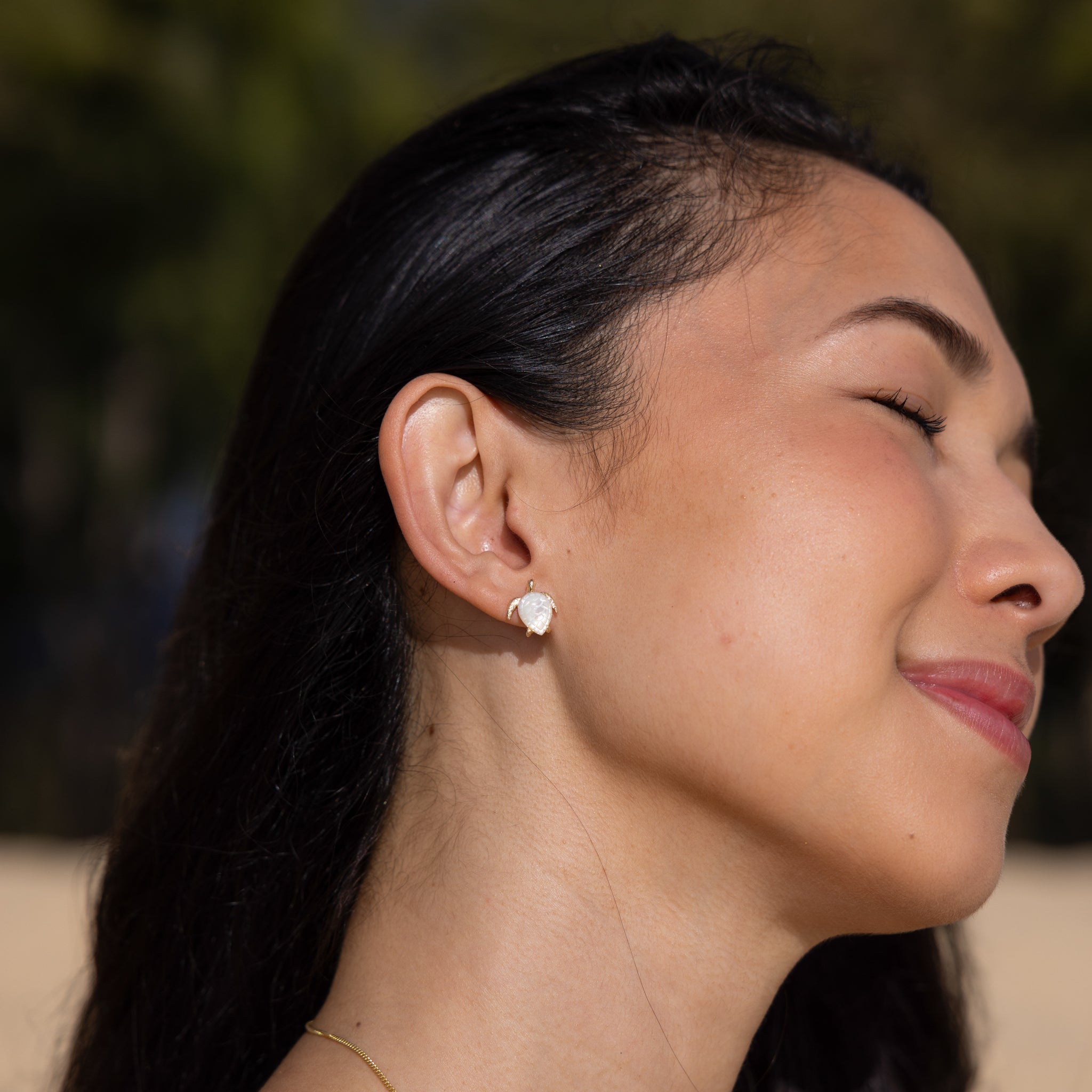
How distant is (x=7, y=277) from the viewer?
9070 mm

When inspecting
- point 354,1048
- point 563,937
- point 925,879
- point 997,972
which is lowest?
point 997,972

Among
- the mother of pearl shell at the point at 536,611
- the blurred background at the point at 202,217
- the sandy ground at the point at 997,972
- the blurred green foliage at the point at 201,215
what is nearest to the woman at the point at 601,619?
the mother of pearl shell at the point at 536,611

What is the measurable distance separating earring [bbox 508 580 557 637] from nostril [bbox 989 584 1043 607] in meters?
0.58

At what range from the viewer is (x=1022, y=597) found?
153cm

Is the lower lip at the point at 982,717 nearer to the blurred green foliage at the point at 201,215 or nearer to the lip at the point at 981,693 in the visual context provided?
the lip at the point at 981,693

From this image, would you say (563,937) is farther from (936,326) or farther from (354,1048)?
(936,326)

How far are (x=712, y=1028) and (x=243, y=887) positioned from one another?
75 cm

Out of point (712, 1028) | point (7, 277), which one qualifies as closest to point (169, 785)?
point (712, 1028)

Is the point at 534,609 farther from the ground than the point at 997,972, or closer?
farther from the ground

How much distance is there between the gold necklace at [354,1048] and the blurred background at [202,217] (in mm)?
6244

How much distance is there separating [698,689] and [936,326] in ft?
1.98

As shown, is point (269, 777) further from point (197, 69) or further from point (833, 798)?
point (197, 69)

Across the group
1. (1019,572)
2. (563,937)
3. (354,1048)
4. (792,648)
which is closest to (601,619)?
(792,648)

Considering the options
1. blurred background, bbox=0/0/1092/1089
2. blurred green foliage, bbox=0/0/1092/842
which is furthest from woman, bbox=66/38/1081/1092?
blurred background, bbox=0/0/1092/1089
